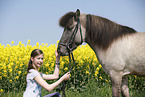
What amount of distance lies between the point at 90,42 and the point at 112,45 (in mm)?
481

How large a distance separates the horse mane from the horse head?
0.22 m

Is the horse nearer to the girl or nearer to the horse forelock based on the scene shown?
the horse forelock

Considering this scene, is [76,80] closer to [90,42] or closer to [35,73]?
[90,42]

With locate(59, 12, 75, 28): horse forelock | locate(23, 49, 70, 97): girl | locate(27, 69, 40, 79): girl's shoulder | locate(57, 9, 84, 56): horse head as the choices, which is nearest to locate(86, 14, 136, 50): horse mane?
locate(57, 9, 84, 56): horse head

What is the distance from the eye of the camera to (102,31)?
127 inches

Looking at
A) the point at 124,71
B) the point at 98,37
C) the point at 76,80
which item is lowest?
the point at 76,80

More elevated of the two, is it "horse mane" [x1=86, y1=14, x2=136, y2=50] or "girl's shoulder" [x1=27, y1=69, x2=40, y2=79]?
"horse mane" [x1=86, y1=14, x2=136, y2=50]

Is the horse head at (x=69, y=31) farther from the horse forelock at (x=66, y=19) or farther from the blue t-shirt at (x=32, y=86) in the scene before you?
the blue t-shirt at (x=32, y=86)

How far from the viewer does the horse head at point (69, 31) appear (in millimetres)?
3148

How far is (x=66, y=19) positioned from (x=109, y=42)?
104 cm

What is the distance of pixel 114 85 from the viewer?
3047mm

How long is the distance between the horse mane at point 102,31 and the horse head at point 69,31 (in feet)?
0.71

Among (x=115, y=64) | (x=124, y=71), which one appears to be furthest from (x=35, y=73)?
(x=124, y=71)

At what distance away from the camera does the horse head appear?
124 inches
